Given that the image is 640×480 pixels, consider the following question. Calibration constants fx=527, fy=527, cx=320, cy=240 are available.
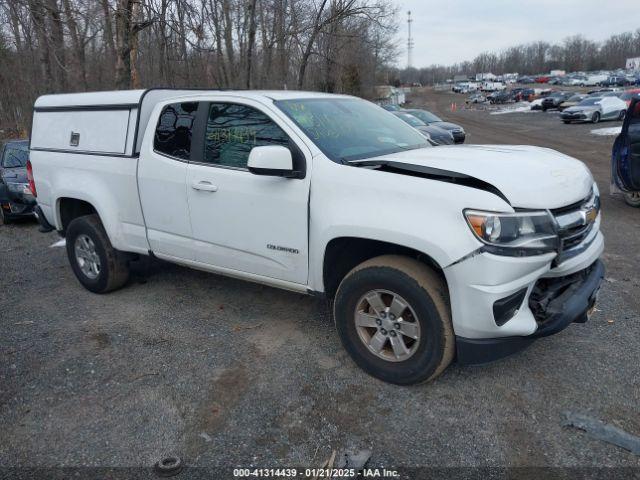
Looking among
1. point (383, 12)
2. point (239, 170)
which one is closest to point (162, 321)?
point (239, 170)

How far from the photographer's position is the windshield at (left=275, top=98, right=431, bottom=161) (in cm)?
376

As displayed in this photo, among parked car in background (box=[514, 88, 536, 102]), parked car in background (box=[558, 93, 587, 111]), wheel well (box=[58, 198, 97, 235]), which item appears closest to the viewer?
wheel well (box=[58, 198, 97, 235])

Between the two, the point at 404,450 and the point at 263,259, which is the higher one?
the point at 263,259

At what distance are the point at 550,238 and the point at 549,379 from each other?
107cm

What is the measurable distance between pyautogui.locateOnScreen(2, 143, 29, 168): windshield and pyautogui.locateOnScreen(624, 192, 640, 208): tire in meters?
10.9

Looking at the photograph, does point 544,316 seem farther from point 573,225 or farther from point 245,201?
point 245,201

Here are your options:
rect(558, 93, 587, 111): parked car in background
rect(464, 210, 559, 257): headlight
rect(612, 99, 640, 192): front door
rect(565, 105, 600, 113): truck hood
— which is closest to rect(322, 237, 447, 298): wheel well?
rect(464, 210, 559, 257): headlight

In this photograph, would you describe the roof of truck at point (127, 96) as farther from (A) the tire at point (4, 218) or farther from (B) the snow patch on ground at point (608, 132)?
(B) the snow patch on ground at point (608, 132)

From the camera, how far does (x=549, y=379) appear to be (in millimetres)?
3475

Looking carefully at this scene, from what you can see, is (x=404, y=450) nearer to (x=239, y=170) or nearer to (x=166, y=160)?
(x=239, y=170)

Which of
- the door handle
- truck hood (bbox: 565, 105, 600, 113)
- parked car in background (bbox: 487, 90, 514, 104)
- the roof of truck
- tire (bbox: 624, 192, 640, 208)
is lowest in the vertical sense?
tire (bbox: 624, 192, 640, 208)

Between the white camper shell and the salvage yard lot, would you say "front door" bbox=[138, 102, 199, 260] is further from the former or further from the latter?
the salvage yard lot

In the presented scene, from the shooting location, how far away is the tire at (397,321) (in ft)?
10.3

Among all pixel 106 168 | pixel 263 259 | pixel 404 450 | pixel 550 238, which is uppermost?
pixel 106 168
